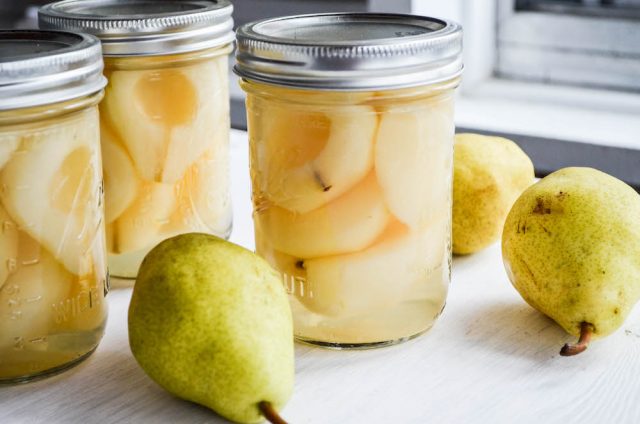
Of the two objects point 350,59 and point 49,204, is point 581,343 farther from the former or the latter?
point 49,204

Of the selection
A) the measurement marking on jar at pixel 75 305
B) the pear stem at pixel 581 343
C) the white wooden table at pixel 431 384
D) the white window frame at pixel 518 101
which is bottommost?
the white wooden table at pixel 431 384

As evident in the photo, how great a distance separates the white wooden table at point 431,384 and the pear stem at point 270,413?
0.10 ft

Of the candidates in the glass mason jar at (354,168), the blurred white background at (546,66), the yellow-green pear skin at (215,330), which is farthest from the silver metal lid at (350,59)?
the blurred white background at (546,66)

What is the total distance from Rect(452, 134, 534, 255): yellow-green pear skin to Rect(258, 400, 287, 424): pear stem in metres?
0.27

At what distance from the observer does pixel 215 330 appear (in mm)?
492

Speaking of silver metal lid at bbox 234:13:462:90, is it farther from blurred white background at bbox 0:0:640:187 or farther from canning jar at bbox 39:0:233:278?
blurred white background at bbox 0:0:640:187

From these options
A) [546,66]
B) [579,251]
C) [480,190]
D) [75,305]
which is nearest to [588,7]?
[546,66]

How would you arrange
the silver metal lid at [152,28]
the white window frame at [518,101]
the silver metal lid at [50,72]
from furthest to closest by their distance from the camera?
1. the white window frame at [518,101]
2. the silver metal lid at [152,28]
3. the silver metal lid at [50,72]

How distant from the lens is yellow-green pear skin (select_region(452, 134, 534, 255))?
0.71 meters

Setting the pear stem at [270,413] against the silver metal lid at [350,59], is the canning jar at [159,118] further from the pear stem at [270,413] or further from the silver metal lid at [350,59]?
the pear stem at [270,413]

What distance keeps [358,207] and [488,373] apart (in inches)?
5.2

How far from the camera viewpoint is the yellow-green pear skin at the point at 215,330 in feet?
1.61

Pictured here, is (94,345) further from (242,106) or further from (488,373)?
(242,106)

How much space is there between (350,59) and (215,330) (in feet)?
0.55
